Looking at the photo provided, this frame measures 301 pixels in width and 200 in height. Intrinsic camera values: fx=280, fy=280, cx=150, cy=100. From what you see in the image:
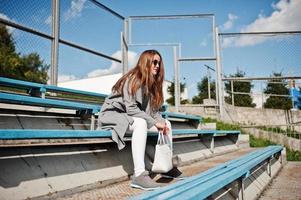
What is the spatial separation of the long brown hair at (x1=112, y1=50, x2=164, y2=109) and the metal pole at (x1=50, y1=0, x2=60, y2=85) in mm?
1875

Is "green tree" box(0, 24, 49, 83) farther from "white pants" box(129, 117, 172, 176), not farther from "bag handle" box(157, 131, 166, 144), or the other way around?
"bag handle" box(157, 131, 166, 144)

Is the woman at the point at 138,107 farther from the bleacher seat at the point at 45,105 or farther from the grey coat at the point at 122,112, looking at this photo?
the bleacher seat at the point at 45,105

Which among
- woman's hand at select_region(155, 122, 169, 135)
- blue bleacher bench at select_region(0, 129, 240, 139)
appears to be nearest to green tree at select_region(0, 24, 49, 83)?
blue bleacher bench at select_region(0, 129, 240, 139)

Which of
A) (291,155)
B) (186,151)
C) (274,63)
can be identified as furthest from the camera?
(274,63)

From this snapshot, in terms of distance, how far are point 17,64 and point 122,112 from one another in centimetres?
198

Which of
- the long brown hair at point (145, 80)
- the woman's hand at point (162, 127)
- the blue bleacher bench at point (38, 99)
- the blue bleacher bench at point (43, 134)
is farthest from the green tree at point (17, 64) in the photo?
the woman's hand at point (162, 127)

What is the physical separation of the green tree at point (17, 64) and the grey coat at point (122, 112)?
69.7 inches

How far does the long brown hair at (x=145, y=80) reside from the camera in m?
2.22

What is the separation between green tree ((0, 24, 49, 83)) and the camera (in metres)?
3.35

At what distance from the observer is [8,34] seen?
3389 mm

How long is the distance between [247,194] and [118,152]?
108 centimetres

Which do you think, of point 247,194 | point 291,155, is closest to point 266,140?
point 291,155

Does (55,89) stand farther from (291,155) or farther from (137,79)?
(291,155)

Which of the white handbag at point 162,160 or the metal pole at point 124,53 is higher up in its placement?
the metal pole at point 124,53
